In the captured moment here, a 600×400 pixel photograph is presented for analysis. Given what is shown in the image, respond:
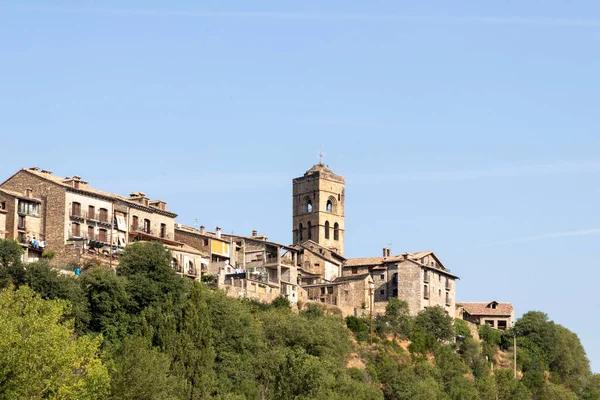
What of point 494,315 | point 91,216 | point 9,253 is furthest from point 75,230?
point 494,315

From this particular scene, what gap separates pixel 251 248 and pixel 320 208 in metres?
26.5

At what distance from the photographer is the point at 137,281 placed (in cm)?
9062

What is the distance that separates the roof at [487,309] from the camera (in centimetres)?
13962

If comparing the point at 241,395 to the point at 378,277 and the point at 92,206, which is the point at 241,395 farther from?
the point at 378,277

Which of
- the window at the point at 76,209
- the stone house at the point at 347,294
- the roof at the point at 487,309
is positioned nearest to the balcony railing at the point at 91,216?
the window at the point at 76,209

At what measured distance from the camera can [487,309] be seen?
14025 centimetres

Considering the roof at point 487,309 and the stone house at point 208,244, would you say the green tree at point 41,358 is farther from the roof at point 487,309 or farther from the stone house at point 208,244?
the roof at point 487,309

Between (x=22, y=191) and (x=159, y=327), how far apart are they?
21984mm

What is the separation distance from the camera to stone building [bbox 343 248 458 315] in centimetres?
12194

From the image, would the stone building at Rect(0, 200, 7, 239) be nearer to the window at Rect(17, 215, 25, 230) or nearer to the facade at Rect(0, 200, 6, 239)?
the facade at Rect(0, 200, 6, 239)

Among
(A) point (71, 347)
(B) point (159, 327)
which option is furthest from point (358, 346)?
(A) point (71, 347)

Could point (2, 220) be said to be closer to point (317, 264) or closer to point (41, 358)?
point (41, 358)

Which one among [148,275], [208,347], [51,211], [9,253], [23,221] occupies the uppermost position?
[51,211]

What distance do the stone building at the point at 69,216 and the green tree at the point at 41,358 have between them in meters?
26.3
